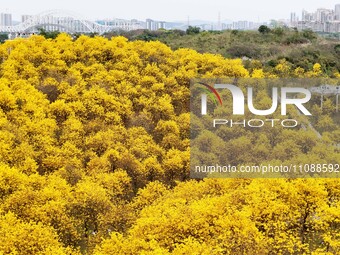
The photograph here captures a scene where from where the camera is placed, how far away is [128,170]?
19.5 meters

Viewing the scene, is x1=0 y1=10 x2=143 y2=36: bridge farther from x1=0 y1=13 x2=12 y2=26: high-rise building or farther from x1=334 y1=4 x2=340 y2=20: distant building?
x1=334 y1=4 x2=340 y2=20: distant building

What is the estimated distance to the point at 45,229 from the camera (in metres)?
13.2

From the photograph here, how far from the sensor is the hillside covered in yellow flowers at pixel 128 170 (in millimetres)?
13055

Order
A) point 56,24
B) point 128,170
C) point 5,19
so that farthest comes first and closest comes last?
point 5,19, point 56,24, point 128,170

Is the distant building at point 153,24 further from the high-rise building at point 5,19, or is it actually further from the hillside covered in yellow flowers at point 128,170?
the hillside covered in yellow flowers at point 128,170

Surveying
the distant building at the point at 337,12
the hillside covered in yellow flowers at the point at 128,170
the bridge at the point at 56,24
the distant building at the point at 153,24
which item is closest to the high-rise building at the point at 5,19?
the bridge at the point at 56,24

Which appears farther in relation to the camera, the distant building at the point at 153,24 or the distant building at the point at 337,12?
the distant building at the point at 153,24

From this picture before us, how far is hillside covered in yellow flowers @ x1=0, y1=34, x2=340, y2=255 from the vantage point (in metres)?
13.1

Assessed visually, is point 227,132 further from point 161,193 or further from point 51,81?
point 51,81

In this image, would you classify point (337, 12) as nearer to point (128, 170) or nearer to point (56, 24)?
point (56, 24)

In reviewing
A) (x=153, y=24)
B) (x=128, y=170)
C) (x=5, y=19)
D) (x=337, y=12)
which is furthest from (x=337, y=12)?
(x=128, y=170)

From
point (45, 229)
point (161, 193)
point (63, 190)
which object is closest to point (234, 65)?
point (161, 193)

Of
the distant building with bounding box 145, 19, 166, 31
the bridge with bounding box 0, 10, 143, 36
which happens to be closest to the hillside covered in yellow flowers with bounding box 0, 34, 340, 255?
the bridge with bounding box 0, 10, 143, 36

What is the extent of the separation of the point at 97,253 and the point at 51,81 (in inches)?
632
